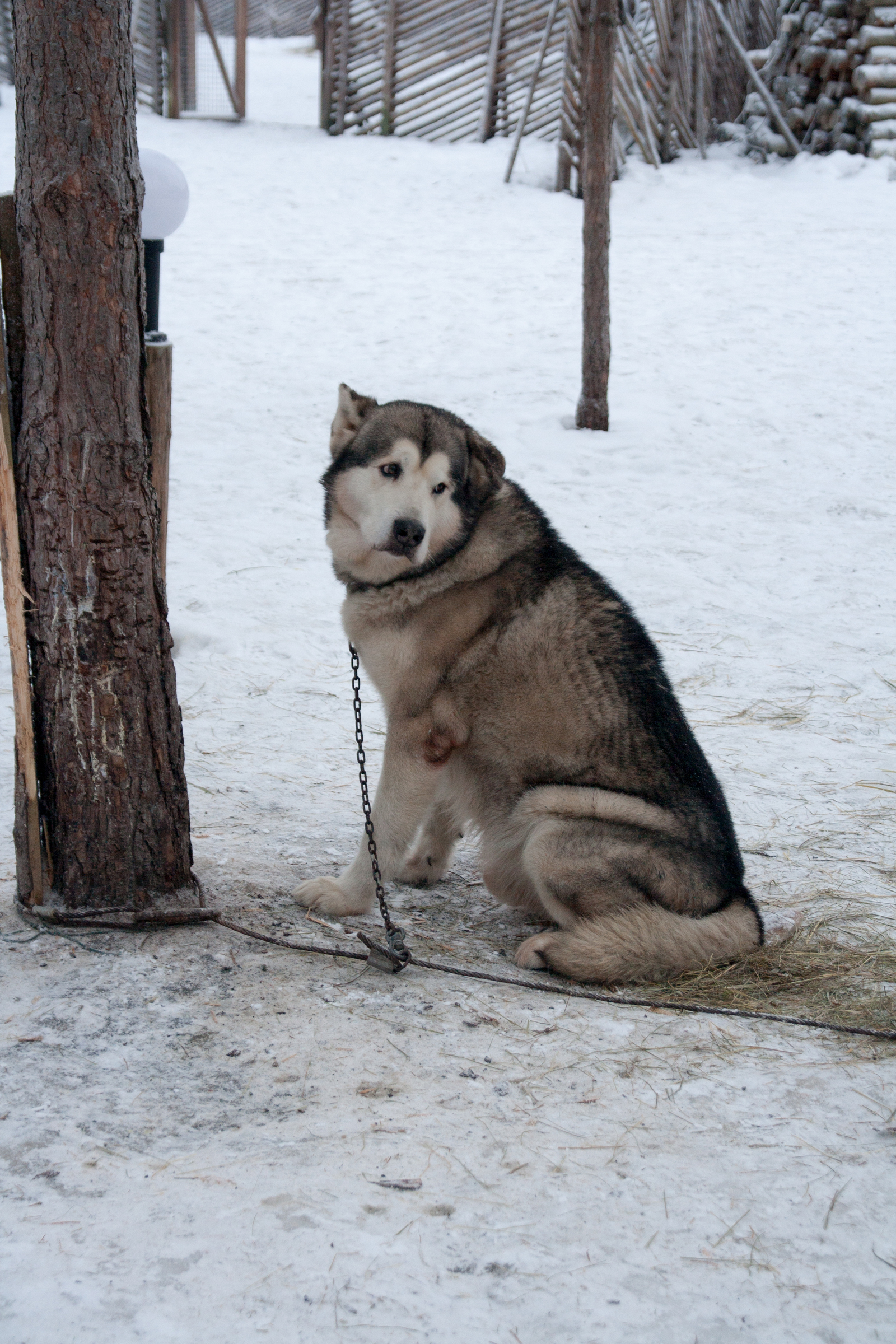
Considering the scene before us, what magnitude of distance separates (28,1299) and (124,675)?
5.95 feet

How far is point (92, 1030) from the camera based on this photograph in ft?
9.34

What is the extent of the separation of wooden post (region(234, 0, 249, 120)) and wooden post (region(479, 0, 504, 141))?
13.5ft

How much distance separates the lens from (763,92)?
16094mm

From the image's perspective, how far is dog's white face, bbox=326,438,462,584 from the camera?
3500 millimetres

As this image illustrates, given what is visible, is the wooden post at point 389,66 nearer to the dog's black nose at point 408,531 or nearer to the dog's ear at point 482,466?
the dog's ear at point 482,466

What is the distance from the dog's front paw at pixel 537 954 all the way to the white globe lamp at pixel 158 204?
3.23 m

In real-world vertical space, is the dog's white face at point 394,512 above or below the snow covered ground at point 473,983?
above

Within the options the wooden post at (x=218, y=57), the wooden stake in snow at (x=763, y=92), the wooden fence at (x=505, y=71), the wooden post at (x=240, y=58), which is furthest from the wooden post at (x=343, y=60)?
the wooden stake in snow at (x=763, y=92)

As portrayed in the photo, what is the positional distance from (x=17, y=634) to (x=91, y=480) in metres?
0.53

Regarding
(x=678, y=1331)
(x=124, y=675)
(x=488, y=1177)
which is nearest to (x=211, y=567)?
(x=124, y=675)

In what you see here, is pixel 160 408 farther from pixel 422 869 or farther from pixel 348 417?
pixel 422 869

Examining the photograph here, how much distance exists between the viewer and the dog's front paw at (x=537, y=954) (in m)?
3.47

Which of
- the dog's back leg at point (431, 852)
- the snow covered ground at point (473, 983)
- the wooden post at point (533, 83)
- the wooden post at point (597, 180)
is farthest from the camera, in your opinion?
the wooden post at point (533, 83)

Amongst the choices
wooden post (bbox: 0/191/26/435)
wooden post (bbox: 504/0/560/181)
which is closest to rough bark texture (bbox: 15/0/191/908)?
wooden post (bbox: 0/191/26/435)
